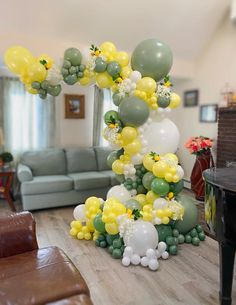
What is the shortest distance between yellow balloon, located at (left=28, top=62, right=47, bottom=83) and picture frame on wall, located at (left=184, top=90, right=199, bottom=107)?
344cm

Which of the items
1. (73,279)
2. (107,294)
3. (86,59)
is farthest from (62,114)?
(73,279)

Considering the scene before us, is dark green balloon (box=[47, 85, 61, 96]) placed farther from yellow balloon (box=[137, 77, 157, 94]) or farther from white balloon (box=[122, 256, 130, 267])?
white balloon (box=[122, 256, 130, 267])

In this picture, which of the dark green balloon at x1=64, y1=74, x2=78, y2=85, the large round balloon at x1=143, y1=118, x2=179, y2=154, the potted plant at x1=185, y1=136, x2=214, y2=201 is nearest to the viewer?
the dark green balloon at x1=64, y1=74, x2=78, y2=85

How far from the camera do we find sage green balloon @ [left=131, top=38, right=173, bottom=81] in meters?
2.68

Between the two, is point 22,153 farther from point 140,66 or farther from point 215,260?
point 215,260

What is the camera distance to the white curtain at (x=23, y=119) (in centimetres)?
454

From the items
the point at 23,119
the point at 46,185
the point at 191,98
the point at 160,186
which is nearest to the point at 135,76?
the point at 160,186

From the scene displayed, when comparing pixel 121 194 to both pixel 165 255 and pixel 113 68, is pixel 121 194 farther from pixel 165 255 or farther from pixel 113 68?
pixel 113 68

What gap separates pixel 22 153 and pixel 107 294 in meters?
3.19

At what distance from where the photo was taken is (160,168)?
8.57ft

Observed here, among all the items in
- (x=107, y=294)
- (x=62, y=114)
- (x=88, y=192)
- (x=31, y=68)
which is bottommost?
(x=107, y=294)

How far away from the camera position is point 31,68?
2604 millimetres

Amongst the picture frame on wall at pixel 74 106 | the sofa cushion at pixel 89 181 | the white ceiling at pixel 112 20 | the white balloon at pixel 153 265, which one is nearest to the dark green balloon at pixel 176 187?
the white balloon at pixel 153 265

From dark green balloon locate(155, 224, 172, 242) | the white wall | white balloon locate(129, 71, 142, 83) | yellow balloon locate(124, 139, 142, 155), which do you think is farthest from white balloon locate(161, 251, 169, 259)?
the white wall
